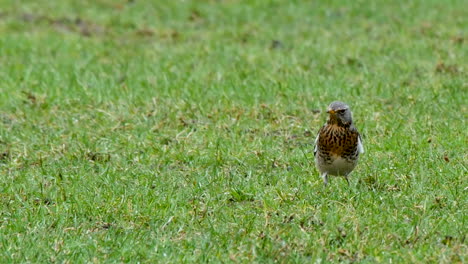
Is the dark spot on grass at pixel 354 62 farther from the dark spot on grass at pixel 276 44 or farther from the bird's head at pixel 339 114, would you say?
the bird's head at pixel 339 114

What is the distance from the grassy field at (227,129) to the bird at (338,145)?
0.20 meters

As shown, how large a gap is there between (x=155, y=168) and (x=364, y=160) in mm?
1778

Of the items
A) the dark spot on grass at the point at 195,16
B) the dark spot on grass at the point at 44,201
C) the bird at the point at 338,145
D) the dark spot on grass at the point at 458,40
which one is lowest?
the dark spot on grass at the point at 195,16

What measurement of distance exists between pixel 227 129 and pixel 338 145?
90.5 inches

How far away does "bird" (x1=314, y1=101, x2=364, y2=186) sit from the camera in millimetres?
7543

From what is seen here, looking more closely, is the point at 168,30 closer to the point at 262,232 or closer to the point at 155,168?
the point at 155,168

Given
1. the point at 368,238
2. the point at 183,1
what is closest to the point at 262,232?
the point at 368,238

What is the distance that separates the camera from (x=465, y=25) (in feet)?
47.5

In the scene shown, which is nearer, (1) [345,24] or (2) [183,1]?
(1) [345,24]

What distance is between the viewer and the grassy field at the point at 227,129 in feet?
21.5

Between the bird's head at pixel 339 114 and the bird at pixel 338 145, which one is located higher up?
the bird's head at pixel 339 114

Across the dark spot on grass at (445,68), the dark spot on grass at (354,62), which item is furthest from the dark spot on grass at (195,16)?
the dark spot on grass at (445,68)

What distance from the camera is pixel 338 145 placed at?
755cm

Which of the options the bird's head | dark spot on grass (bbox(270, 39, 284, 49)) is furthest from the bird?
dark spot on grass (bbox(270, 39, 284, 49))
